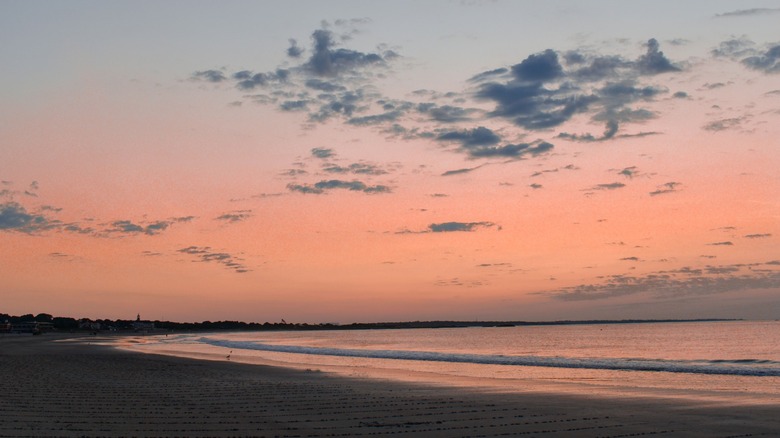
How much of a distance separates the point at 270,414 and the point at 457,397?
662 cm

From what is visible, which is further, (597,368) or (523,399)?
(597,368)

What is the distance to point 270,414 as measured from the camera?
55.3 feet

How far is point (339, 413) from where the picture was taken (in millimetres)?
17172

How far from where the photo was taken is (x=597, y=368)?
1555 inches

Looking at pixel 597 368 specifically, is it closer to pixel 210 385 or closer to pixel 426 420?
pixel 210 385

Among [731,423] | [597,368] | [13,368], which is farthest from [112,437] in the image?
[597,368]

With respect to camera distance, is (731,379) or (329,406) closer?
(329,406)

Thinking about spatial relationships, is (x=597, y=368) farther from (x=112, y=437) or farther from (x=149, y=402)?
(x=112, y=437)

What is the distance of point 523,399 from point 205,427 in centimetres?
990

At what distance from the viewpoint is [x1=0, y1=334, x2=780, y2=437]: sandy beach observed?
14.4m

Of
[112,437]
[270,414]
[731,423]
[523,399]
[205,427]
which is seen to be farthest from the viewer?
[523,399]

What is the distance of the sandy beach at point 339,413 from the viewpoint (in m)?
14.4

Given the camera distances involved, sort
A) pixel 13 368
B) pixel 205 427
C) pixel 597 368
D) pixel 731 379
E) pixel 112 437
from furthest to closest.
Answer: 1. pixel 597 368
2. pixel 13 368
3. pixel 731 379
4. pixel 205 427
5. pixel 112 437

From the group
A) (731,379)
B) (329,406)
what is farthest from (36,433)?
(731,379)
